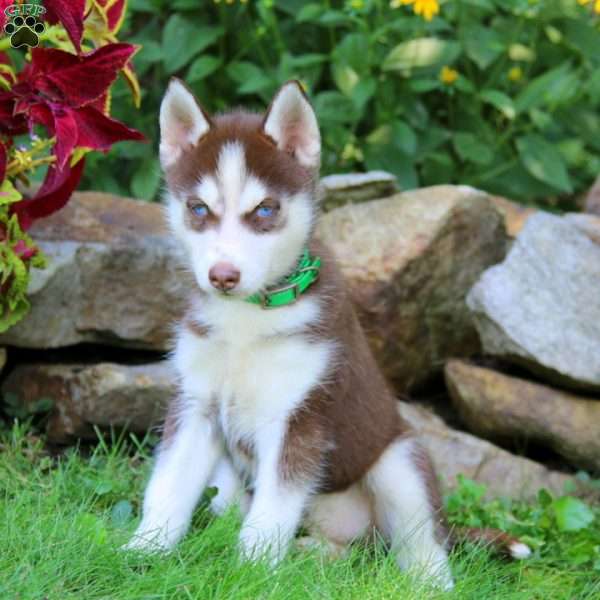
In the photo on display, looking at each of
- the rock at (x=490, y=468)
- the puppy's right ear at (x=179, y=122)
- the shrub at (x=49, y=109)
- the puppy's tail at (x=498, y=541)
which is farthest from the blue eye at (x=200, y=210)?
the rock at (x=490, y=468)

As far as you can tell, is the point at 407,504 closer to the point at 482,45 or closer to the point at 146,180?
the point at 146,180

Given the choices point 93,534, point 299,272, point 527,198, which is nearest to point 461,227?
point 527,198

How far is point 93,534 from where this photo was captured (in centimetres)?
384

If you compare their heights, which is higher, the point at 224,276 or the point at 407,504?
the point at 224,276

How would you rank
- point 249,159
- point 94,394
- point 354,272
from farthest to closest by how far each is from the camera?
point 354,272, point 94,394, point 249,159

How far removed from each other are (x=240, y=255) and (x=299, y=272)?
457mm

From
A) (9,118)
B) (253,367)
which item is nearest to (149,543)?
(253,367)

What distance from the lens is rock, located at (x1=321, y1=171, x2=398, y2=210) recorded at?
6.18 meters

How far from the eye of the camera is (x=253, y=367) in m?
4.20

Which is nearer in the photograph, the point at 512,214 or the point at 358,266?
the point at 358,266

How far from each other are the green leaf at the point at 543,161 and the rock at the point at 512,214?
0.72 ft

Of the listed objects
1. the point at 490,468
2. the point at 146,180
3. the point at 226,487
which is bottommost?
the point at 490,468

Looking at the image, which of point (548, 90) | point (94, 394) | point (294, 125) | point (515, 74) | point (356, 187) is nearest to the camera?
point (294, 125)

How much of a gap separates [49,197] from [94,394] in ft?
3.37
